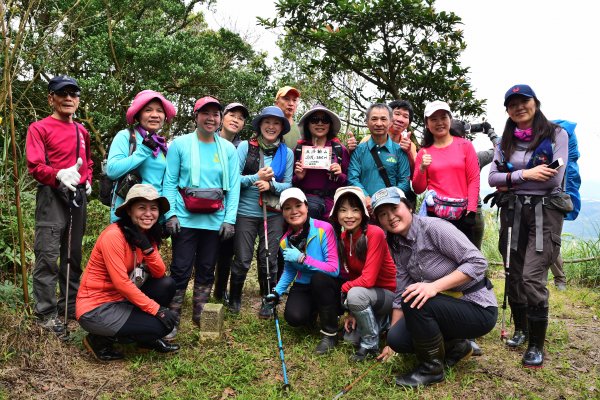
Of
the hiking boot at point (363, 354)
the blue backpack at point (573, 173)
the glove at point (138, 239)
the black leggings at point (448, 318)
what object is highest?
the blue backpack at point (573, 173)

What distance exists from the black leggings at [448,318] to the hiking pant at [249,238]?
1861mm

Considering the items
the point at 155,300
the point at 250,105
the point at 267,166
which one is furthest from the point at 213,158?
the point at 250,105

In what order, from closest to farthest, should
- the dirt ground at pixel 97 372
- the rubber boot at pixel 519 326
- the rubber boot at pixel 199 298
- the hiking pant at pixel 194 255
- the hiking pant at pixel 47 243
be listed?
the dirt ground at pixel 97 372 < the hiking pant at pixel 47 243 < the rubber boot at pixel 519 326 < the hiking pant at pixel 194 255 < the rubber boot at pixel 199 298

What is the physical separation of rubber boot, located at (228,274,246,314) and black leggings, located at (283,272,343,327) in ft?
2.44

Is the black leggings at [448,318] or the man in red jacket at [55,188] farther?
the man in red jacket at [55,188]

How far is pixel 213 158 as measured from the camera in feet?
14.8

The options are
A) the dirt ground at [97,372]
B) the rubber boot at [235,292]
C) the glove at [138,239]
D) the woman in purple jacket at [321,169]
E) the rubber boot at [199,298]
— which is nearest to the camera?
the dirt ground at [97,372]

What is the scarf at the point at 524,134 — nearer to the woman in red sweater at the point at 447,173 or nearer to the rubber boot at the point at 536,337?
the woman in red sweater at the point at 447,173

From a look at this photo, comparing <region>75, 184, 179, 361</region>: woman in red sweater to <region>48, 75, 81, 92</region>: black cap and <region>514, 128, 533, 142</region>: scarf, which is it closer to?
<region>48, 75, 81, 92</region>: black cap

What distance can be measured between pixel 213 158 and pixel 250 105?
6.17 m

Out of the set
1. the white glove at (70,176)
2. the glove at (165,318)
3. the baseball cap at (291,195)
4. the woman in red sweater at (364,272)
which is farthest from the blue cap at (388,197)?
the white glove at (70,176)

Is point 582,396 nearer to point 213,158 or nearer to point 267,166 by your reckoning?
point 267,166

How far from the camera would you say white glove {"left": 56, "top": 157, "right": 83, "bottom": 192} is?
399cm

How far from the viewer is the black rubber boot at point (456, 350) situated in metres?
3.73
